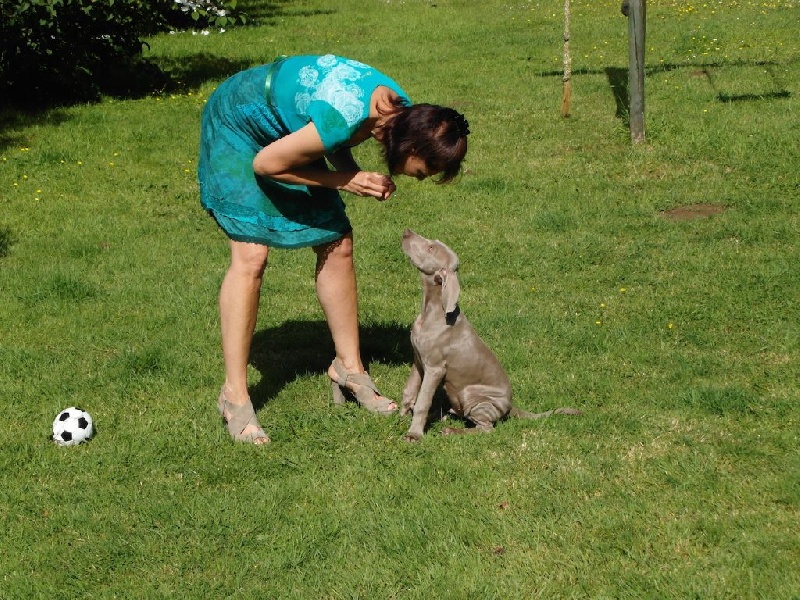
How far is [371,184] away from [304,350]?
2056 mm

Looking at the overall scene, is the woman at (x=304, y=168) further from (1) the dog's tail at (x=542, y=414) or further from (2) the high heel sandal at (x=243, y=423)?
(1) the dog's tail at (x=542, y=414)

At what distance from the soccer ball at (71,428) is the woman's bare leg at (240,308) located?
0.72 metres

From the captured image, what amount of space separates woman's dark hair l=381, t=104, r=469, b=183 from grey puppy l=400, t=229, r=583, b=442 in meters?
0.74

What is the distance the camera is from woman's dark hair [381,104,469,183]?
4703mm

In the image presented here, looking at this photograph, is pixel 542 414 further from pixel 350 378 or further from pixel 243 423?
pixel 243 423

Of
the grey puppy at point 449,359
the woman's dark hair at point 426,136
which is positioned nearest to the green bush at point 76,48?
the grey puppy at point 449,359

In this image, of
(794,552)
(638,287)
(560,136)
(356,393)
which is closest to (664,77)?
(560,136)

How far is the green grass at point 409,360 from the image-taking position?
14.1 feet

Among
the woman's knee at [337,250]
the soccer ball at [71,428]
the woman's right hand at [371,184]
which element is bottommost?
the soccer ball at [71,428]

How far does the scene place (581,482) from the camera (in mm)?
4816

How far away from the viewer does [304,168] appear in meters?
5.00

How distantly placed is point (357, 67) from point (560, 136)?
6.96 metres

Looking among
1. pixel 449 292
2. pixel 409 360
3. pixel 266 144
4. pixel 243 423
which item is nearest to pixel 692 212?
pixel 409 360

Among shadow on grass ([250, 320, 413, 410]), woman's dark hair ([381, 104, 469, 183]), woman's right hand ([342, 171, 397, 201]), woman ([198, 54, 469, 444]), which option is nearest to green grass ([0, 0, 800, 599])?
shadow on grass ([250, 320, 413, 410])
